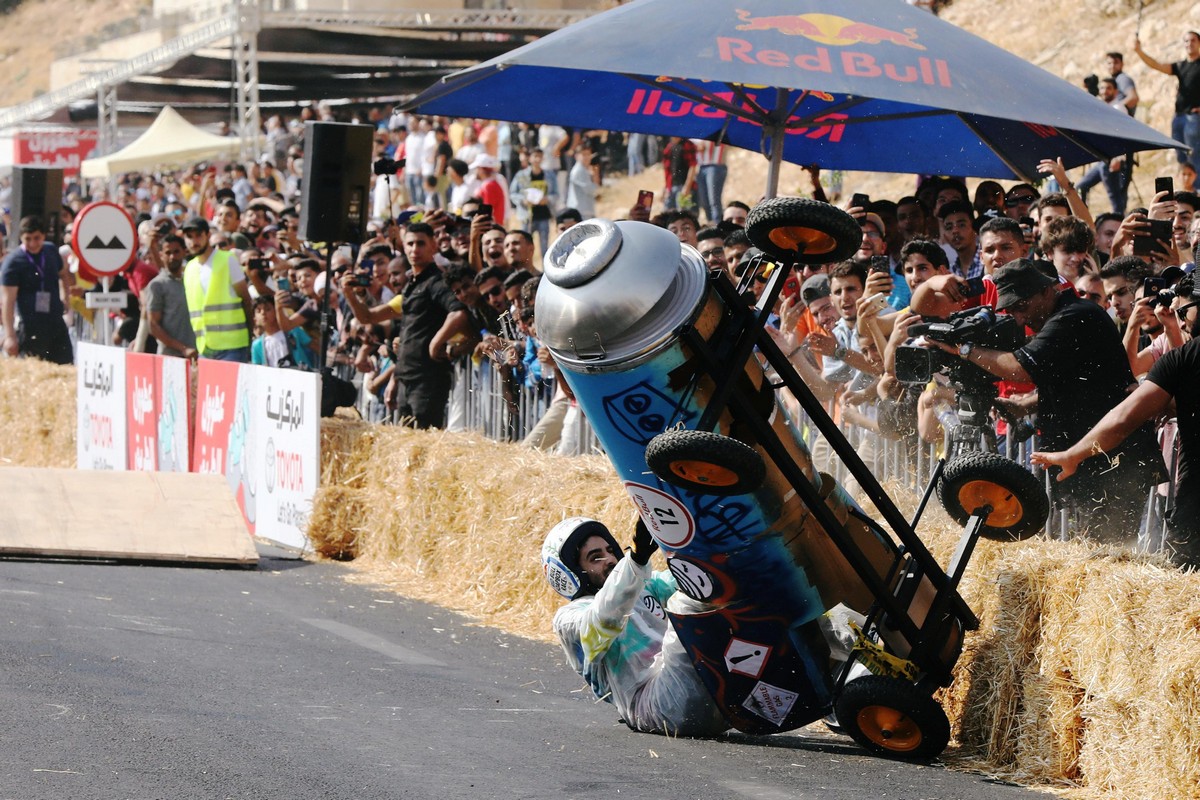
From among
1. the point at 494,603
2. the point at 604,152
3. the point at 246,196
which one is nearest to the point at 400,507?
the point at 494,603

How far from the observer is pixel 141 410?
626 inches

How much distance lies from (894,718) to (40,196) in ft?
64.5

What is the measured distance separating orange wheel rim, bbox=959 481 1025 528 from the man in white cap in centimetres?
1268

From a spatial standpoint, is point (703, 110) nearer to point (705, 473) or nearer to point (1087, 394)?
point (1087, 394)

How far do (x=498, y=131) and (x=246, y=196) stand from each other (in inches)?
185

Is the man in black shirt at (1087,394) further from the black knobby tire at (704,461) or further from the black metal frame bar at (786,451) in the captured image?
the black knobby tire at (704,461)

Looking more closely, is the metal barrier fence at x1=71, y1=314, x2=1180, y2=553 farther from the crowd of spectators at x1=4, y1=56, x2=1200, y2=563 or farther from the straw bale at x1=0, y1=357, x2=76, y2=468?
the straw bale at x1=0, y1=357, x2=76, y2=468

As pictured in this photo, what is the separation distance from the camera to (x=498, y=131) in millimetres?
27266

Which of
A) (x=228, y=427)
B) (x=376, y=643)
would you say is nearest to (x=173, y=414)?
(x=228, y=427)

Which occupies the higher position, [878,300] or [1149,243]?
[1149,243]

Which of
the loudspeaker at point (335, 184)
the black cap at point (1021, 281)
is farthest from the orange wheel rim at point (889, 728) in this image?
the loudspeaker at point (335, 184)

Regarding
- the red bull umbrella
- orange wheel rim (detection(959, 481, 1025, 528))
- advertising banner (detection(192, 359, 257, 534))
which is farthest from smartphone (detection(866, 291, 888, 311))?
advertising banner (detection(192, 359, 257, 534))

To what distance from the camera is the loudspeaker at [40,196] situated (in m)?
23.2

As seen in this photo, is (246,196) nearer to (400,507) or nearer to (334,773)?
(400,507)
